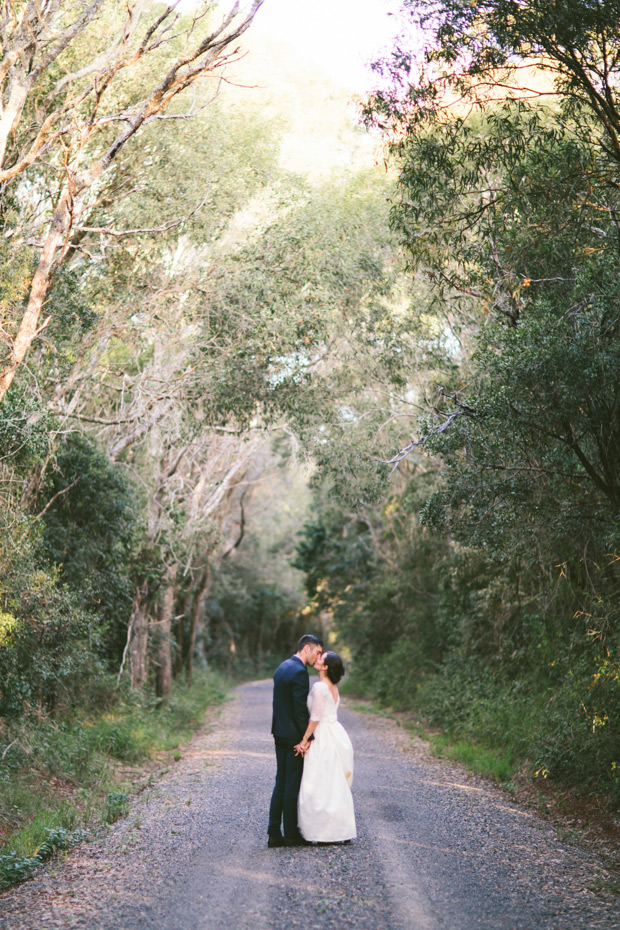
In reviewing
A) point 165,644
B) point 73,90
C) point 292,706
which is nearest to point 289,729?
point 292,706

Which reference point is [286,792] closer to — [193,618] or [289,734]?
[289,734]

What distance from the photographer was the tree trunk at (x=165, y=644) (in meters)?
20.9

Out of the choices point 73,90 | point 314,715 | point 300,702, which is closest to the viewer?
point 300,702

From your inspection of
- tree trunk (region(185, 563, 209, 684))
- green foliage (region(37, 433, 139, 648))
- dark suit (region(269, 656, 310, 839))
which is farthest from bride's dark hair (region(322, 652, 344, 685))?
tree trunk (region(185, 563, 209, 684))

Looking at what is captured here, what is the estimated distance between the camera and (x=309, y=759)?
7719mm

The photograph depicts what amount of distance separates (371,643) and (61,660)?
16.3 m

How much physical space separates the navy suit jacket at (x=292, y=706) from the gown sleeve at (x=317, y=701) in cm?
10

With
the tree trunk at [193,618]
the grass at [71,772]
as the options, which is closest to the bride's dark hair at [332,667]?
the grass at [71,772]

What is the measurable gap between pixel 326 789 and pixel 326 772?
0.49 ft

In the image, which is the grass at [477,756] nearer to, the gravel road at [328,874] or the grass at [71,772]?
the gravel road at [328,874]

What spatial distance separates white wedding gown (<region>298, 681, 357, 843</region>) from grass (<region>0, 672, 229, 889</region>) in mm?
2350

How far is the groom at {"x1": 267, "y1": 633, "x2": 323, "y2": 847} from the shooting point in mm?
7535

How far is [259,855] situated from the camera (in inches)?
281

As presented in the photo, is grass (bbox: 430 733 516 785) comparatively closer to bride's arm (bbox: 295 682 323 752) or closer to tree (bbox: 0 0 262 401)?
bride's arm (bbox: 295 682 323 752)
